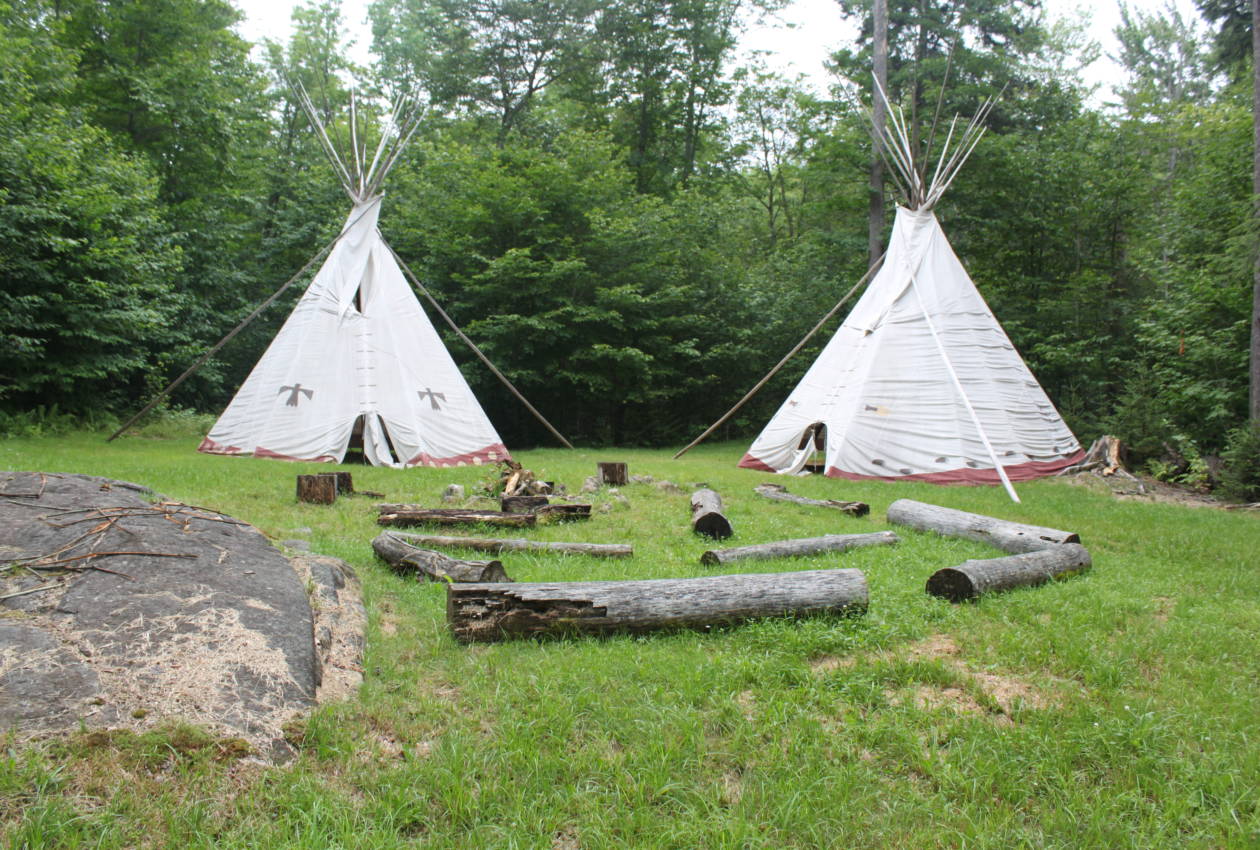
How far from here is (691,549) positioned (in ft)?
19.4

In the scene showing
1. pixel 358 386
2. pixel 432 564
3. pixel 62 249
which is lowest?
pixel 432 564

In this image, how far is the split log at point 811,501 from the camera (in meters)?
7.92

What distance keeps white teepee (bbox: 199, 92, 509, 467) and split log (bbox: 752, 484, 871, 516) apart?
4.60m

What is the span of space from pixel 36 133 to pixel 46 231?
1.86m

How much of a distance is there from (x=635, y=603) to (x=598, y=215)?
15.6 meters

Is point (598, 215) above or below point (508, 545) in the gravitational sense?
above

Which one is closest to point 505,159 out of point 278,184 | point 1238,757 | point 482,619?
point 278,184

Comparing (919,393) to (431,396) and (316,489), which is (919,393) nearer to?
(431,396)

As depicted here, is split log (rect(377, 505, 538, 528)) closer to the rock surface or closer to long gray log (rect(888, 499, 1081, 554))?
the rock surface

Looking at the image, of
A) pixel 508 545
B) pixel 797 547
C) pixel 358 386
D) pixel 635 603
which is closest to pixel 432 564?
pixel 508 545

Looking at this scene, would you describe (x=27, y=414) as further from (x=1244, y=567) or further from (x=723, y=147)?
(x=723, y=147)

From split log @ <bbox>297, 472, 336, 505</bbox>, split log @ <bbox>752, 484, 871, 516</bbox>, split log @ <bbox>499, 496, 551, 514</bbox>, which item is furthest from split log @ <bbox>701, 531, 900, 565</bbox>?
split log @ <bbox>297, 472, 336, 505</bbox>

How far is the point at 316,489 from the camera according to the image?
299 inches

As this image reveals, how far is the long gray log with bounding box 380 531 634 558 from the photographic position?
5605 mm
